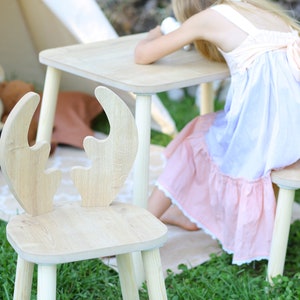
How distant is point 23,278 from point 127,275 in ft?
0.78

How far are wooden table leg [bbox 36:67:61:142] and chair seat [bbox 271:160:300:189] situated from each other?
2.46 ft

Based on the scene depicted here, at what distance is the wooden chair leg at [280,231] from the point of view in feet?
7.11

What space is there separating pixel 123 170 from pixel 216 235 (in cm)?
74

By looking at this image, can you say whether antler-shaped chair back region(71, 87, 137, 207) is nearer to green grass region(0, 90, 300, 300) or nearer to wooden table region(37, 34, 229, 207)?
wooden table region(37, 34, 229, 207)

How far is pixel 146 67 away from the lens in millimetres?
2338

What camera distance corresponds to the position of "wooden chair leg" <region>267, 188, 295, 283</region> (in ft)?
7.11

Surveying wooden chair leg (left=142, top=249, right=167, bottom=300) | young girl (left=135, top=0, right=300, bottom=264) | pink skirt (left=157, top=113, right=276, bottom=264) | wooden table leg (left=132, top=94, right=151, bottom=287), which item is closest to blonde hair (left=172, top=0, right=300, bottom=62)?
young girl (left=135, top=0, right=300, bottom=264)

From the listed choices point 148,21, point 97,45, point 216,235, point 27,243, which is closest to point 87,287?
point 216,235

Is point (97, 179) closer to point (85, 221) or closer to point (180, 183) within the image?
point (85, 221)

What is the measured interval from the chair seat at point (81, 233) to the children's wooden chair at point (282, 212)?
0.51 meters

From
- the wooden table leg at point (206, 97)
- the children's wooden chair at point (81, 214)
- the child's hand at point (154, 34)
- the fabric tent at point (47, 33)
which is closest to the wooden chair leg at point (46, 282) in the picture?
the children's wooden chair at point (81, 214)

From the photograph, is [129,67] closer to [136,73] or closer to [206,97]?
[136,73]

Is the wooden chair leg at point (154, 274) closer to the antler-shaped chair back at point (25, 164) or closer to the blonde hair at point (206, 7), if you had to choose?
the antler-shaped chair back at point (25, 164)

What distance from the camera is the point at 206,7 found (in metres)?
2.43
